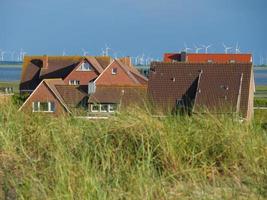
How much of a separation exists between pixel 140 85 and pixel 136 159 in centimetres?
2687

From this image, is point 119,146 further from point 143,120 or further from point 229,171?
point 229,171

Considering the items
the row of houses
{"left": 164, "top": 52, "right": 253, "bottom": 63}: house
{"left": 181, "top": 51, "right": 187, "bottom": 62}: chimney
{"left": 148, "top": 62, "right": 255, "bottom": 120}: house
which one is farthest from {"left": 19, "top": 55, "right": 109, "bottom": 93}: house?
{"left": 148, "top": 62, "right": 255, "bottom": 120}: house

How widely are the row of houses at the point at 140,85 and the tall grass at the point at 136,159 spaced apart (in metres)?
0.76

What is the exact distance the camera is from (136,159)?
14.4 ft

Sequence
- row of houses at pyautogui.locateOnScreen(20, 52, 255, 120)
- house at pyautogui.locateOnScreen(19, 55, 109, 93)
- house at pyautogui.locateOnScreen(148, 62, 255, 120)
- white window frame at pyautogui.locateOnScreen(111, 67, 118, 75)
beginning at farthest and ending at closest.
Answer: house at pyautogui.locateOnScreen(19, 55, 109, 93) < white window frame at pyautogui.locateOnScreen(111, 67, 118, 75) < house at pyautogui.locateOnScreen(148, 62, 255, 120) < row of houses at pyautogui.locateOnScreen(20, 52, 255, 120)

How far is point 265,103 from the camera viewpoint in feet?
149

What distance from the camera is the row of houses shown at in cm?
730

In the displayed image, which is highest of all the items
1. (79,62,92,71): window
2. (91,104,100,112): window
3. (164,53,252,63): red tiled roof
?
(164,53,252,63): red tiled roof

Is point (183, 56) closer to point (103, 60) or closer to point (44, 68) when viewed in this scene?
point (103, 60)

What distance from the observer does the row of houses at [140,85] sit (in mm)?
7299

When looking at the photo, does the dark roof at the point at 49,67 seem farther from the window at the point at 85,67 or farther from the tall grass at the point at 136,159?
Answer: the tall grass at the point at 136,159

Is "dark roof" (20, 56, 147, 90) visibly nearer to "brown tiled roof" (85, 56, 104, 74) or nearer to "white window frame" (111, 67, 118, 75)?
"brown tiled roof" (85, 56, 104, 74)

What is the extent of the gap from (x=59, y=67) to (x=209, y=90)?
23.4 metres

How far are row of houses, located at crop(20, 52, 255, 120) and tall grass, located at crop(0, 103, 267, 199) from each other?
0.76m
